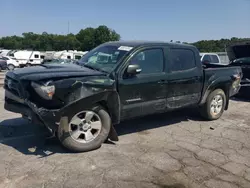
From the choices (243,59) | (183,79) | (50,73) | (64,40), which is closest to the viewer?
(50,73)

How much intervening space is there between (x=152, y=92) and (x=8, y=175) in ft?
9.14

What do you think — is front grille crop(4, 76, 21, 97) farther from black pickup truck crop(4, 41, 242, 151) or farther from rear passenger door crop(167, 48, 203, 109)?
rear passenger door crop(167, 48, 203, 109)

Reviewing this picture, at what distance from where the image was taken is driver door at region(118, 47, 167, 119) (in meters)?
4.78

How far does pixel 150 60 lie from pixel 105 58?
854 millimetres

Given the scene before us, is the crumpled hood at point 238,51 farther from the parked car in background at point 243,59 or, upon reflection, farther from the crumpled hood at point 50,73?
the crumpled hood at point 50,73

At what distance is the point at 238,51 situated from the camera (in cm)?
1039

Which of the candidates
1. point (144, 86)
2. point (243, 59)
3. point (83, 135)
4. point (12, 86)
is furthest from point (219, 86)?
point (12, 86)

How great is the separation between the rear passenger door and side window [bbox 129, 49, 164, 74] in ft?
0.81

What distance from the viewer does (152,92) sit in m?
5.15

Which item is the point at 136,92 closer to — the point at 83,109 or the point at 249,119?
the point at 83,109

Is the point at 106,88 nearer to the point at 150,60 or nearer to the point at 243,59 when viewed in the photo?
the point at 150,60

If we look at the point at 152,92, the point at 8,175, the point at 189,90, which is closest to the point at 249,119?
the point at 189,90

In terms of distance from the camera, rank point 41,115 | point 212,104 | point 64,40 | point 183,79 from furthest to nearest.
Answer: point 64,40, point 212,104, point 183,79, point 41,115

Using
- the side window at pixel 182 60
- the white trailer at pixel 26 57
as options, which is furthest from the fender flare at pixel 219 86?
the white trailer at pixel 26 57
